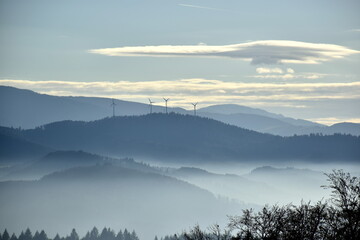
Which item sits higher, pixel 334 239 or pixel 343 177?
pixel 343 177

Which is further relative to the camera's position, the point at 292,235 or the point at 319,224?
the point at 319,224

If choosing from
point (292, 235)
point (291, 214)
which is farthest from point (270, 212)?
point (292, 235)

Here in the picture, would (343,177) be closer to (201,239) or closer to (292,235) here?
(292,235)

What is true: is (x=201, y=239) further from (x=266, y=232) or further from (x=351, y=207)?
(x=351, y=207)

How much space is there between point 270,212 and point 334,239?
8.27 meters

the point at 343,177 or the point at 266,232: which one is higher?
the point at 343,177

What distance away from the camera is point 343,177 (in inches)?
2726

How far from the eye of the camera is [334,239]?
62469mm

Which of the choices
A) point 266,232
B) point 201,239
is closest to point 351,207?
point 266,232

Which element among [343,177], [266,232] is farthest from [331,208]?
[266,232]

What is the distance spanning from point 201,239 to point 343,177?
14.1 m

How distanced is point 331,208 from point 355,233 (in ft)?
28.2

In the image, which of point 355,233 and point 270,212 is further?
point 270,212

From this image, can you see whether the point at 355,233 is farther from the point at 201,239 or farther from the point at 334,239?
the point at 201,239
